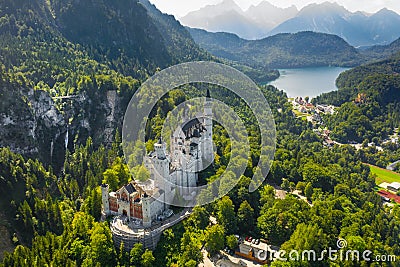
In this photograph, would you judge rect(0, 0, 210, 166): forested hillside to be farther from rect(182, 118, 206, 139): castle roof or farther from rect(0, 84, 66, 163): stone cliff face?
rect(182, 118, 206, 139): castle roof

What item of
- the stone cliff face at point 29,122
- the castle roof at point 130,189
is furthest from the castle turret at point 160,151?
the stone cliff face at point 29,122

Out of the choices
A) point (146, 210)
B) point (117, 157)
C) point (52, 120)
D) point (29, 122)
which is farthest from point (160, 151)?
point (52, 120)

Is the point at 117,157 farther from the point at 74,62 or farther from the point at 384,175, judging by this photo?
the point at 384,175

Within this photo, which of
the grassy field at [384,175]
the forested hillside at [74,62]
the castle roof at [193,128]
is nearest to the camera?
the castle roof at [193,128]

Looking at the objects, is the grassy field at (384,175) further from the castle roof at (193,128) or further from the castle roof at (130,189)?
the castle roof at (130,189)

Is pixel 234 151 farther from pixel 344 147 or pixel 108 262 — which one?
pixel 344 147

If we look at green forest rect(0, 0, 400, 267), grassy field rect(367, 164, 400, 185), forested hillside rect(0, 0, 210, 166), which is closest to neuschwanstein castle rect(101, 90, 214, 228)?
green forest rect(0, 0, 400, 267)
